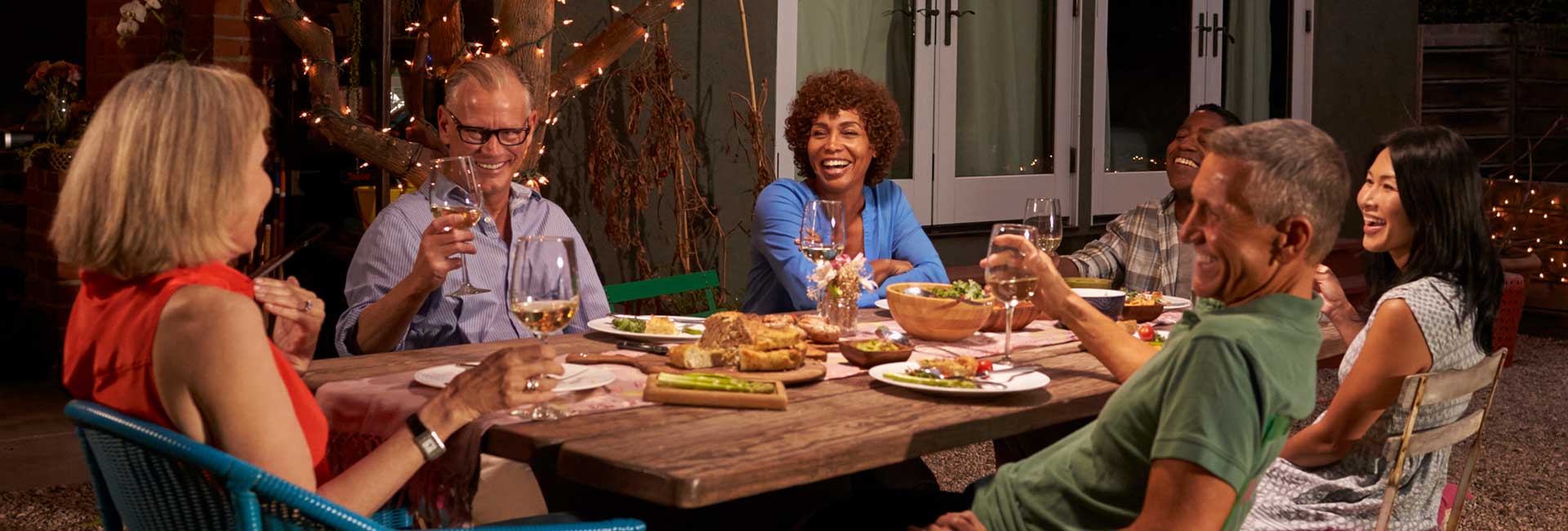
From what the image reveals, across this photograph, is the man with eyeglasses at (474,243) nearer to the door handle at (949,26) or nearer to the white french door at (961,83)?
the white french door at (961,83)

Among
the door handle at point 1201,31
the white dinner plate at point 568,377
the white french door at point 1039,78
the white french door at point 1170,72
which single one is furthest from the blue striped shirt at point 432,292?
the door handle at point 1201,31

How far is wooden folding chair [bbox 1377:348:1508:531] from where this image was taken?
2.24 m

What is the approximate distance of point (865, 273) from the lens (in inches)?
118

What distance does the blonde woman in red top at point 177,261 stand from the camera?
155cm

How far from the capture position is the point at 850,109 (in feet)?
13.5

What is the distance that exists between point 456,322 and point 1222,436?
1.88m

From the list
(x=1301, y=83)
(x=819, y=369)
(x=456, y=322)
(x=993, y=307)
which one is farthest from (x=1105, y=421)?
(x=1301, y=83)

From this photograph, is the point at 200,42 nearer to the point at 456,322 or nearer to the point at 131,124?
the point at 456,322

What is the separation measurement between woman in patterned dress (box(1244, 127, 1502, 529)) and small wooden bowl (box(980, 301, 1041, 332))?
69cm

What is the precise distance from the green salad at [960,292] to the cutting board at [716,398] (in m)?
0.76

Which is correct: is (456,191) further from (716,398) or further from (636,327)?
(716,398)

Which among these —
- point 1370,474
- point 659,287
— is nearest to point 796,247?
point 659,287

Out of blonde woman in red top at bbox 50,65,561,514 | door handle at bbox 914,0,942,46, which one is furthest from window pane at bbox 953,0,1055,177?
blonde woman in red top at bbox 50,65,561,514

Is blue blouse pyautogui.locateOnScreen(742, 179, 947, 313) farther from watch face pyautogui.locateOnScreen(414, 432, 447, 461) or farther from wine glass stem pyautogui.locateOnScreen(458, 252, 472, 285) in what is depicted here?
watch face pyautogui.locateOnScreen(414, 432, 447, 461)
